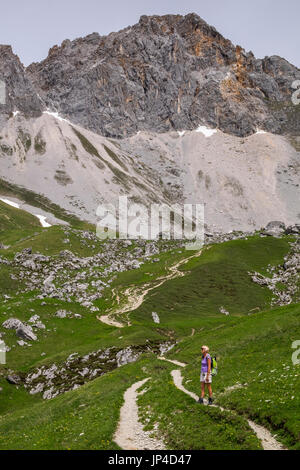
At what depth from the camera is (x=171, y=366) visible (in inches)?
1773

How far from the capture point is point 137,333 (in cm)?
6962

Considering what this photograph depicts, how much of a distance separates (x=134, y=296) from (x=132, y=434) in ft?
255

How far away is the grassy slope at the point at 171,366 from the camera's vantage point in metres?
20.9

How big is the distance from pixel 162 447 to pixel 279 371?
1235cm

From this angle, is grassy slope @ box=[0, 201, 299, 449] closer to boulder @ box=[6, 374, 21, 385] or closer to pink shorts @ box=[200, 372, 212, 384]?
boulder @ box=[6, 374, 21, 385]

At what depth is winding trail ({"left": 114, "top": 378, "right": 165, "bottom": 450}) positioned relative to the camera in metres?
19.9

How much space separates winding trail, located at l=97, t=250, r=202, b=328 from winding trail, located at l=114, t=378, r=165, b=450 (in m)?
55.1

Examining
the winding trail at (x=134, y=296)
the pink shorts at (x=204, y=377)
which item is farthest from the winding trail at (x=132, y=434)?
the winding trail at (x=134, y=296)

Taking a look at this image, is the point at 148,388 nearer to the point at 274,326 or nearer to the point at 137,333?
the point at 274,326

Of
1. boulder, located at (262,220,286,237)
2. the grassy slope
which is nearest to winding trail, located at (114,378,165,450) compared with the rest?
the grassy slope

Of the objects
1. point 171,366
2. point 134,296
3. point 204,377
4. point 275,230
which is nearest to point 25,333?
point 134,296
